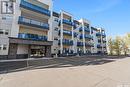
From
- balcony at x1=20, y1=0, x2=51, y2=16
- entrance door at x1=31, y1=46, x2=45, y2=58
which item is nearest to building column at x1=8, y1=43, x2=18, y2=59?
entrance door at x1=31, y1=46, x2=45, y2=58

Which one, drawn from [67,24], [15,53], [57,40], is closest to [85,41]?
[67,24]

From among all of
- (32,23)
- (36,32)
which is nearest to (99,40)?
(36,32)

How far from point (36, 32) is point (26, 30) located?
3033 millimetres

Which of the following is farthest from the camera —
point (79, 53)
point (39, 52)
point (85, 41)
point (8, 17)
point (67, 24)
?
point (85, 41)

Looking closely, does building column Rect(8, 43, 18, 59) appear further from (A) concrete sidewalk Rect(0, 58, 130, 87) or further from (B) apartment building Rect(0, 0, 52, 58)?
(A) concrete sidewalk Rect(0, 58, 130, 87)

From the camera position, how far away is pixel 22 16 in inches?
1243

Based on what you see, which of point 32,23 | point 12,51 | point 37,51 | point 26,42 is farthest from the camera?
point 37,51

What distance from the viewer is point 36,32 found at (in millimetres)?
35219

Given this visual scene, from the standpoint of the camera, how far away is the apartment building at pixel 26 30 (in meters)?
28.6

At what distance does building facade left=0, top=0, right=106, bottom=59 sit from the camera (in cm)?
2870

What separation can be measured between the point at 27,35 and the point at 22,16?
14.3 ft

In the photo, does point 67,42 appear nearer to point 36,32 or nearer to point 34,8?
point 36,32

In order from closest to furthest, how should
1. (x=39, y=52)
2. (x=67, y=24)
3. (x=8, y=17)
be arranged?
(x=8, y=17) < (x=39, y=52) < (x=67, y=24)

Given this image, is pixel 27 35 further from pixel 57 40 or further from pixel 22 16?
pixel 57 40
